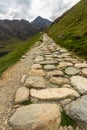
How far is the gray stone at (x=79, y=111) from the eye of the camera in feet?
13.5

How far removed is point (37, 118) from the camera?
14.3 feet

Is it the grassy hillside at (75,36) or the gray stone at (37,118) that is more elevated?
the gray stone at (37,118)

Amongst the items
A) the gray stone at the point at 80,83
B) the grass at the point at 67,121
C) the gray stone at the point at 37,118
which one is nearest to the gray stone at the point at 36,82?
the gray stone at the point at 80,83

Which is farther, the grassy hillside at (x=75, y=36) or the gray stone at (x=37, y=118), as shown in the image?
the grassy hillside at (x=75, y=36)

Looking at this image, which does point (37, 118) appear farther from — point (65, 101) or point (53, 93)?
point (53, 93)

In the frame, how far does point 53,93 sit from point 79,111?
1.55 m

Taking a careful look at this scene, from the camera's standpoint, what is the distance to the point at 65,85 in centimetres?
652

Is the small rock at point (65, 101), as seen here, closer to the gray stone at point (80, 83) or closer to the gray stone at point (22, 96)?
the gray stone at point (80, 83)

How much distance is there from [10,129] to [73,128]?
143 cm

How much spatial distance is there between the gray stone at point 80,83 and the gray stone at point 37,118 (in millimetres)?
1352

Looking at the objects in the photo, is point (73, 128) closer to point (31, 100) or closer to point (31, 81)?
point (31, 100)

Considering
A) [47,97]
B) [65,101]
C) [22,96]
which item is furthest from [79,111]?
[22,96]

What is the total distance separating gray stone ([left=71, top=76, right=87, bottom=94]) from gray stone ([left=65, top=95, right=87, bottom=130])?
2.94ft

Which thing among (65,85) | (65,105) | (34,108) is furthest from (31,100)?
(65,85)
